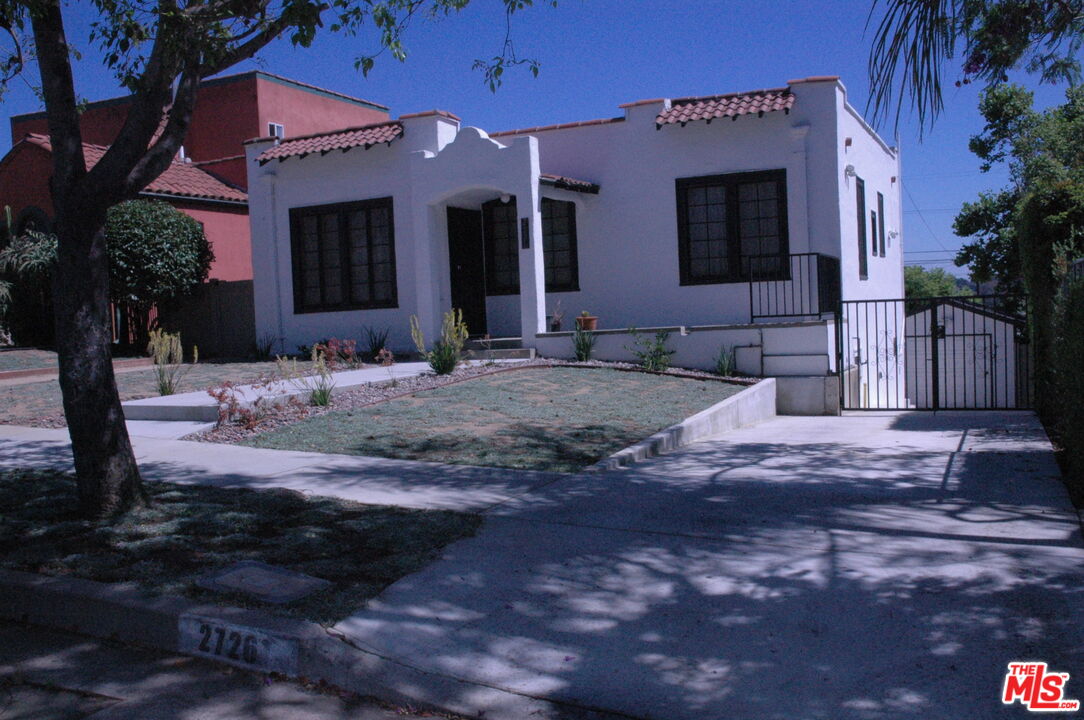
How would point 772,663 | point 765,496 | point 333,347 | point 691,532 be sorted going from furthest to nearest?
1. point 333,347
2. point 765,496
3. point 691,532
4. point 772,663

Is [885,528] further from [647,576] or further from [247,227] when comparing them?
[247,227]

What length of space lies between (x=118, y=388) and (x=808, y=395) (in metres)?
10.1

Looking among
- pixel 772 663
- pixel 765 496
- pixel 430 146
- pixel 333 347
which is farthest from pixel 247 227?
pixel 772 663

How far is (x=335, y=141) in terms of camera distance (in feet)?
59.0

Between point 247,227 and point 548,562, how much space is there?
19.6m

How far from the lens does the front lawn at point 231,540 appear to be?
201 inches

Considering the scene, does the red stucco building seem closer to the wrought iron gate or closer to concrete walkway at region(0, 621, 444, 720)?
the wrought iron gate

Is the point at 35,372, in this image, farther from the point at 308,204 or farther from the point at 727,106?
the point at 727,106

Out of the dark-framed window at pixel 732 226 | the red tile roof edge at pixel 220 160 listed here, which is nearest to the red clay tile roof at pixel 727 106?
the dark-framed window at pixel 732 226

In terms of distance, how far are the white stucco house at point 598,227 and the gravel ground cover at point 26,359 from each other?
156 inches

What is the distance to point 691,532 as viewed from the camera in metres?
6.13

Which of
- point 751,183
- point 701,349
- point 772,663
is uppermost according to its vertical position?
point 751,183

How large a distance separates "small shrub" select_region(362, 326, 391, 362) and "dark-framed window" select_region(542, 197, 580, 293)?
326 centimetres

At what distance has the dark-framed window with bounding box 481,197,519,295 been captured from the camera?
59.8 feet
